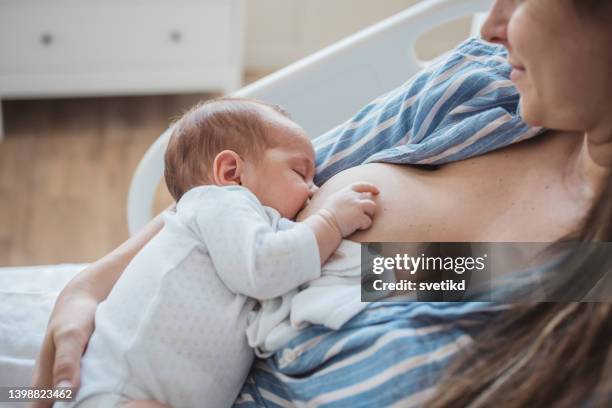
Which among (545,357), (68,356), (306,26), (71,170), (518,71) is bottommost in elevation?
(71,170)

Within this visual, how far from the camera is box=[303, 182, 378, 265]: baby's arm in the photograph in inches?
34.1

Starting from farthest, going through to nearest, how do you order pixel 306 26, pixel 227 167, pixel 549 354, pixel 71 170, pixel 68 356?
pixel 306 26, pixel 71 170, pixel 227 167, pixel 68 356, pixel 549 354

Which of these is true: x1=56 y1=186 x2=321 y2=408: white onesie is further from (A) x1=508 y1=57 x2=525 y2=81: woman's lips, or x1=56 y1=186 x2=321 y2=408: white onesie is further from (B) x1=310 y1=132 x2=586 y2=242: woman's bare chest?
(A) x1=508 y1=57 x2=525 y2=81: woman's lips

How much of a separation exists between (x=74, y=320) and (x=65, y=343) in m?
0.04

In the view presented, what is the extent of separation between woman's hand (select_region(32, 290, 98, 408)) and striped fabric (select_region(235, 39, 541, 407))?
0.19 meters

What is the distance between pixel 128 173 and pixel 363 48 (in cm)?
110

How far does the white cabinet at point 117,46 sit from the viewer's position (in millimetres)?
2293

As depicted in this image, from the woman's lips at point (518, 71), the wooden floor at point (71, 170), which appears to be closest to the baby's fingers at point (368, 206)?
the woman's lips at point (518, 71)

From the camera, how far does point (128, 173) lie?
2299mm

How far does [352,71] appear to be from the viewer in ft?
4.65

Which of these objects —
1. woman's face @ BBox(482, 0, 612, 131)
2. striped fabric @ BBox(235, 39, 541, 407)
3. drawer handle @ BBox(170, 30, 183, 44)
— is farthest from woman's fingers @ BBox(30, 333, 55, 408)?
drawer handle @ BBox(170, 30, 183, 44)

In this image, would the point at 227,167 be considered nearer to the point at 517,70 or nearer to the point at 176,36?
the point at 517,70

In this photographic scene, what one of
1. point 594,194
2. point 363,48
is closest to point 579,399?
point 594,194

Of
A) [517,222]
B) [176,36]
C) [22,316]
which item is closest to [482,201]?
[517,222]
